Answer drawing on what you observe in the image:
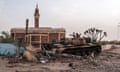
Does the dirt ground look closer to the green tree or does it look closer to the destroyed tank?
the destroyed tank

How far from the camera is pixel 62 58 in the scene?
22375mm

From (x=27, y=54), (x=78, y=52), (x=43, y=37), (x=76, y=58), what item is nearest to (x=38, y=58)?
(x=27, y=54)

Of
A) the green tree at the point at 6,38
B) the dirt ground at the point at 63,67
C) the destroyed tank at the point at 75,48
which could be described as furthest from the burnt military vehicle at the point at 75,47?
the green tree at the point at 6,38

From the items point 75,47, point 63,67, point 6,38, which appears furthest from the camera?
point 6,38

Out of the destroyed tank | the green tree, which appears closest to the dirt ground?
the destroyed tank

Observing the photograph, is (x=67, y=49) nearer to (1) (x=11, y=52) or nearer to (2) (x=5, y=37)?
(1) (x=11, y=52)

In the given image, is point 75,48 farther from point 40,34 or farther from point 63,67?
point 40,34

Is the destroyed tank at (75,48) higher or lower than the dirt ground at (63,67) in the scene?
higher

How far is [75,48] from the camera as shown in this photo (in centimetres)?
2473

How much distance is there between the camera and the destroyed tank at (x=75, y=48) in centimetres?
2421

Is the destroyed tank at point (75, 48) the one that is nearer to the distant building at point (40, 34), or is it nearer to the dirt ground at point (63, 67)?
the dirt ground at point (63, 67)

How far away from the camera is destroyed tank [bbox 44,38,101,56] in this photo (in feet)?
79.4

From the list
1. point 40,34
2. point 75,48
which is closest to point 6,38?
point 40,34

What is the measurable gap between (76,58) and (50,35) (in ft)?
57.2
